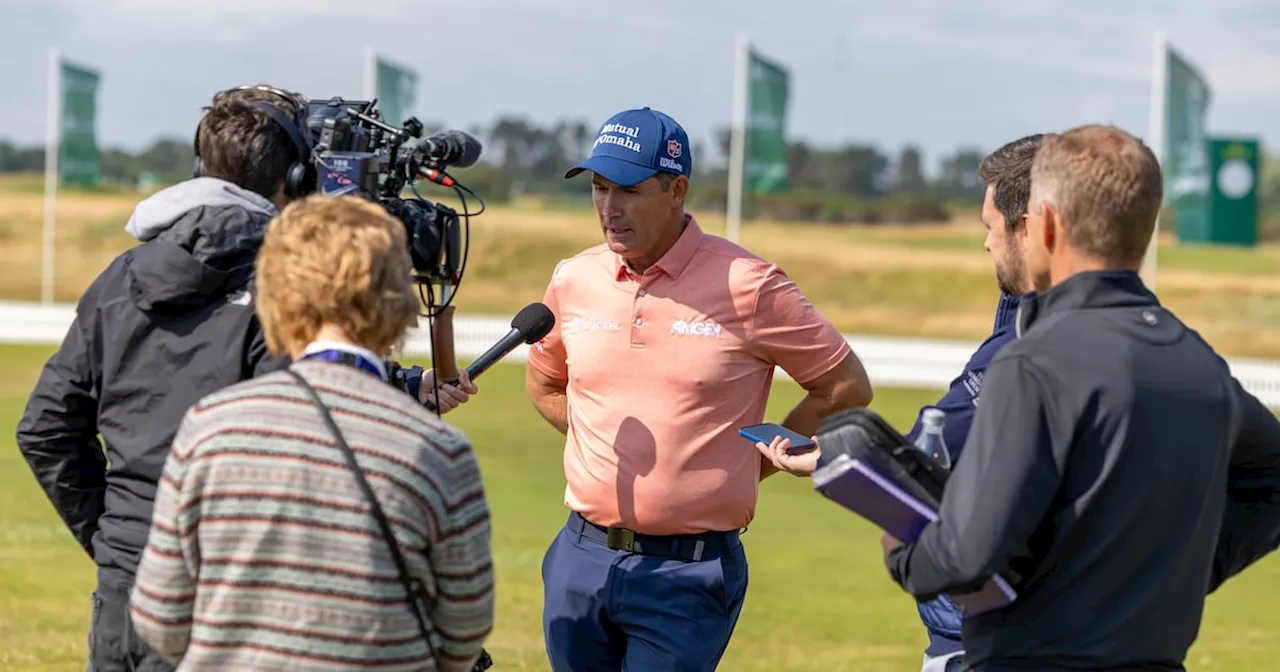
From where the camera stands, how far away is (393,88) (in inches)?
1298

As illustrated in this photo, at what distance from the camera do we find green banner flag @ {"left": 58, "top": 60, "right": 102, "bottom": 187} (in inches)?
1375

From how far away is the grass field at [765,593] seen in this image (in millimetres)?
8406

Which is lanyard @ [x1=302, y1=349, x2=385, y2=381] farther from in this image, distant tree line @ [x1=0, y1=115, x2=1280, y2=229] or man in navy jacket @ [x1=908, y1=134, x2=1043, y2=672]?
distant tree line @ [x1=0, y1=115, x2=1280, y2=229]

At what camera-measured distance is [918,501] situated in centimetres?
309

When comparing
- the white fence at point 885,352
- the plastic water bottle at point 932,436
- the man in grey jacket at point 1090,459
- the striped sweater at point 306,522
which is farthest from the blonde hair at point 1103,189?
the white fence at point 885,352

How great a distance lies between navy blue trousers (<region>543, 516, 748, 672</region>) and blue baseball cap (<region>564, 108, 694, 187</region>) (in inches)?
40.7

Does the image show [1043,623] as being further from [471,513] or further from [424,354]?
[424,354]

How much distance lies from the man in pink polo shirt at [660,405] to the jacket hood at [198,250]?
1270 mm

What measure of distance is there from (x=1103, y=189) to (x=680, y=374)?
191 centimetres

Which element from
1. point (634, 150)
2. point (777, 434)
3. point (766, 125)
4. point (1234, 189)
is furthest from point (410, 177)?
point (1234, 189)

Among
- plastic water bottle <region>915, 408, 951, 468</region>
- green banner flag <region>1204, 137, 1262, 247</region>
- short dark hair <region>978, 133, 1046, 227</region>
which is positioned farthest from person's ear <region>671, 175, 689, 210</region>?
green banner flag <region>1204, 137, 1262, 247</region>

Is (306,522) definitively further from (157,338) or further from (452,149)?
(452,149)

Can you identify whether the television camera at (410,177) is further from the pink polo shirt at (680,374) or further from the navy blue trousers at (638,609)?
the navy blue trousers at (638,609)

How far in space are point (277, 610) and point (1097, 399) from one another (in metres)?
1.49
